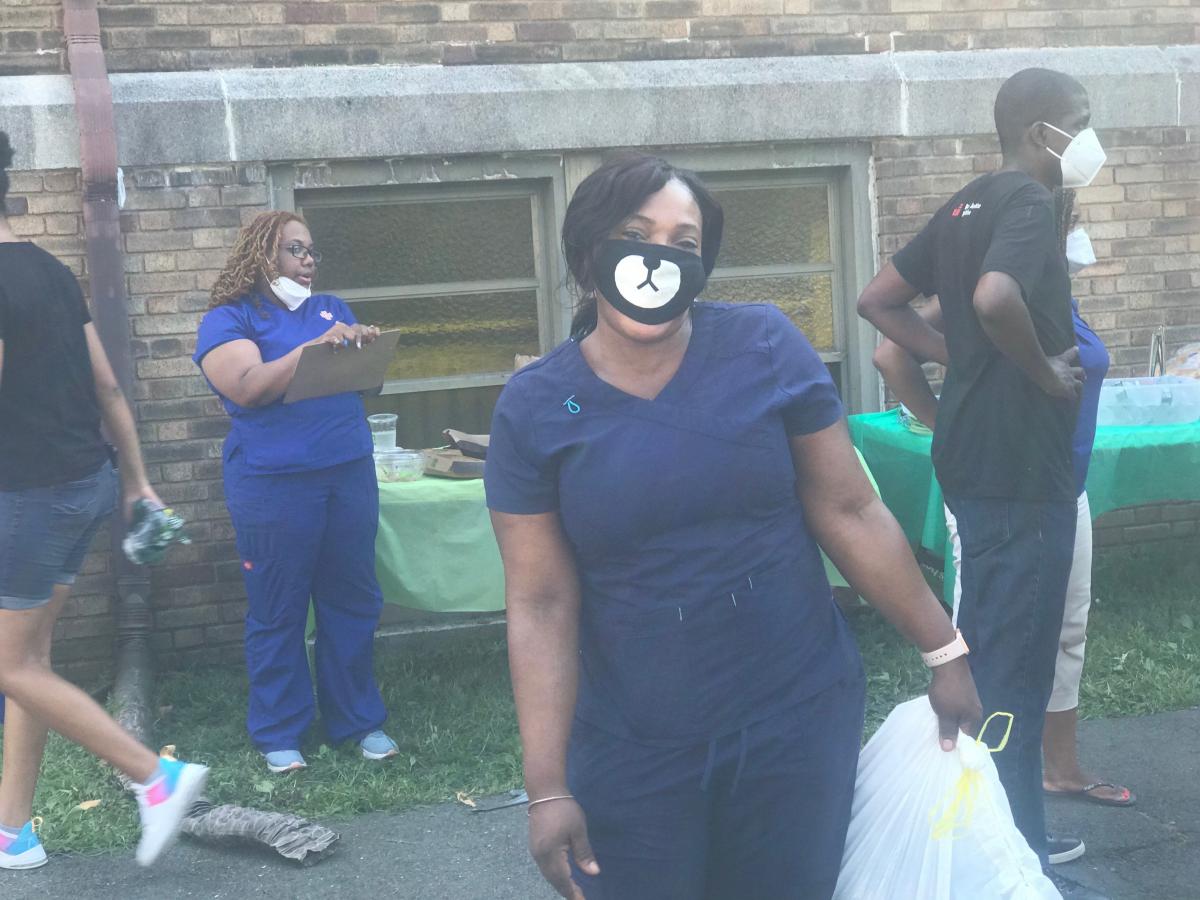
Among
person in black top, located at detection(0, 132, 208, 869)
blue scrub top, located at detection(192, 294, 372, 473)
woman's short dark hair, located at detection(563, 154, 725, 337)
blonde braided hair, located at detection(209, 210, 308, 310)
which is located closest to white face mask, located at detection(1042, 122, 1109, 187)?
woman's short dark hair, located at detection(563, 154, 725, 337)

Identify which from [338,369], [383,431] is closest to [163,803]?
[338,369]

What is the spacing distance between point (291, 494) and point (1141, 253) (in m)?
4.26

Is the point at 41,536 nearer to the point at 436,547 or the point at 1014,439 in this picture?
the point at 436,547

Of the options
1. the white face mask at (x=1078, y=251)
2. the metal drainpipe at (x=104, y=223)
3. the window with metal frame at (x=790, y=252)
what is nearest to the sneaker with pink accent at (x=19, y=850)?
the metal drainpipe at (x=104, y=223)

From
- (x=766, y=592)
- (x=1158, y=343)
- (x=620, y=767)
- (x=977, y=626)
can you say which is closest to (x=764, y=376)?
(x=766, y=592)

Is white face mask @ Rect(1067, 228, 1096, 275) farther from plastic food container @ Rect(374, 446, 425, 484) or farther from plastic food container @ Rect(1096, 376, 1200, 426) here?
plastic food container @ Rect(374, 446, 425, 484)

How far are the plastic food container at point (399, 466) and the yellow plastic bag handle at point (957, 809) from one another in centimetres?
331

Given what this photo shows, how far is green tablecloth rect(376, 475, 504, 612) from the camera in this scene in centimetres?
512

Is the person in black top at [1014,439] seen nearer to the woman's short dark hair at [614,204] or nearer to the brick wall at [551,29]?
the woman's short dark hair at [614,204]

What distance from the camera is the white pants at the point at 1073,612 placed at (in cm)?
360

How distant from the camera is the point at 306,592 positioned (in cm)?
476

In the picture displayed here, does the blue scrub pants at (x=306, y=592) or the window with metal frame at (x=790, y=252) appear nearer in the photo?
the blue scrub pants at (x=306, y=592)

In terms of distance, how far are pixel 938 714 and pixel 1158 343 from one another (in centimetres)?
477

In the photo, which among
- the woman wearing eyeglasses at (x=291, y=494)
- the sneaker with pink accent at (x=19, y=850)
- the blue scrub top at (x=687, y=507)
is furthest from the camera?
the woman wearing eyeglasses at (x=291, y=494)
